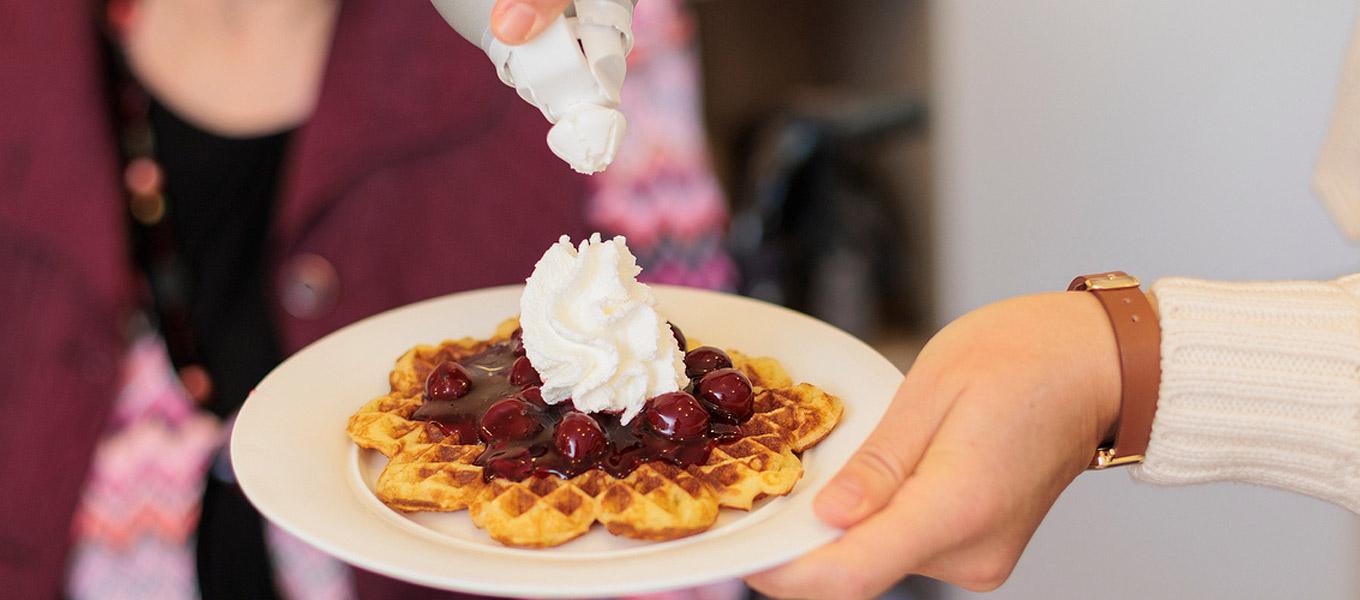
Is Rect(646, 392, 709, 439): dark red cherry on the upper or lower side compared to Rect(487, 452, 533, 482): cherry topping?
upper

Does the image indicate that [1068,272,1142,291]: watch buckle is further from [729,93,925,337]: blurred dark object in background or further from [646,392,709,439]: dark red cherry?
[729,93,925,337]: blurred dark object in background

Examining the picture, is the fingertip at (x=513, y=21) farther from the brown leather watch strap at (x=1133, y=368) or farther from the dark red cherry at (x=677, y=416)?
the brown leather watch strap at (x=1133, y=368)

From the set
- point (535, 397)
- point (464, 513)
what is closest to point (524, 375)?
point (535, 397)

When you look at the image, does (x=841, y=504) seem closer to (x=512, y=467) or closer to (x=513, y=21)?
(x=512, y=467)

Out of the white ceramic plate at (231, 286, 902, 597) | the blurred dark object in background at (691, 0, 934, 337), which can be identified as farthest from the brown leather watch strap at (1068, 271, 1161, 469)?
the blurred dark object in background at (691, 0, 934, 337)

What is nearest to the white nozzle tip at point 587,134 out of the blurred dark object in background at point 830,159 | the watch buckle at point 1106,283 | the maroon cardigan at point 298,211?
the watch buckle at point 1106,283
